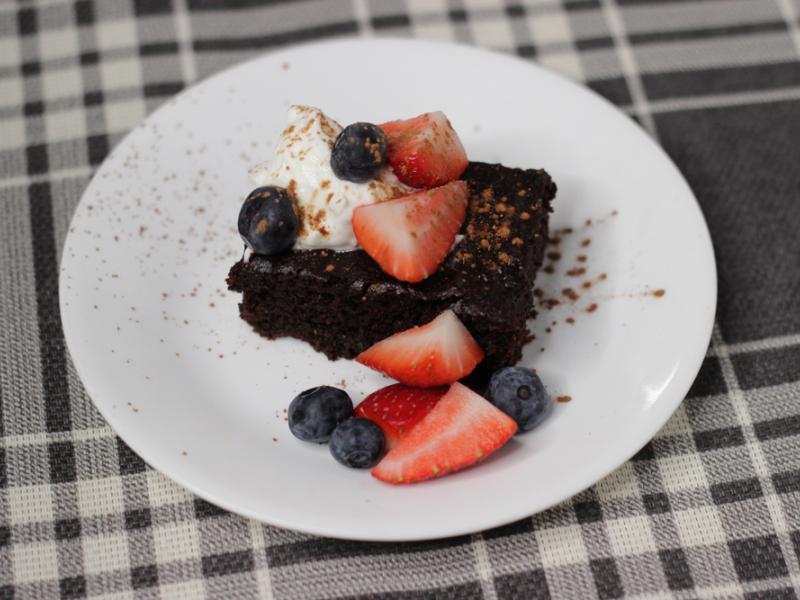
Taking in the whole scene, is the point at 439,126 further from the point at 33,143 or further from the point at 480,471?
the point at 33,143

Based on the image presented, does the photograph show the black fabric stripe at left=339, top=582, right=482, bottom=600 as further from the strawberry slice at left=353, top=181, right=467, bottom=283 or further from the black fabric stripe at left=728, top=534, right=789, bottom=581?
the strawberry slice at left=353, top=181, right=467, bottom=283

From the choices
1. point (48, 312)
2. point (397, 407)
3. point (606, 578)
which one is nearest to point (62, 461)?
point (48, 312)

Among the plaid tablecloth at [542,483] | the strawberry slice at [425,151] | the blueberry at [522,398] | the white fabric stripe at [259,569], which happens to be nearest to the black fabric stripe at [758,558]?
the plaid tablecloth at [542,483]

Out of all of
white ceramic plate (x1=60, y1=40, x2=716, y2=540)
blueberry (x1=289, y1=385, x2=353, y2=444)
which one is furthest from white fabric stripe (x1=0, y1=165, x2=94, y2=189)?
blueberry (x1=289, y1=385, x2=353, y2=444)

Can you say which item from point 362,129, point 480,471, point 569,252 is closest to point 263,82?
point 362,129

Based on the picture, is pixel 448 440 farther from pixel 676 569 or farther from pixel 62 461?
pixel 62 461

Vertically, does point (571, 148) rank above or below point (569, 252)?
above
